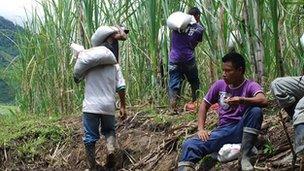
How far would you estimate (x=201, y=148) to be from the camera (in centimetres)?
359

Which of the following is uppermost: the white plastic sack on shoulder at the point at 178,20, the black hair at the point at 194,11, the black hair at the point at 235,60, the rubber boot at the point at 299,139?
the black hair at the point at 194,11

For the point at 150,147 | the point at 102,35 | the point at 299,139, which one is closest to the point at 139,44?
the point at 102,35

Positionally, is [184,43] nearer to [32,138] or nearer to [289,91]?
[32,138]

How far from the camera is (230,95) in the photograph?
12.1ft

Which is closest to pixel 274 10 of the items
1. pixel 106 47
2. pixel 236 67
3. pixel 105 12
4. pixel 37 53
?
pixel 236 67

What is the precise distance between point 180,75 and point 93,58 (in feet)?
4.57

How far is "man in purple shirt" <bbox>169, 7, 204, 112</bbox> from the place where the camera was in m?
5.62

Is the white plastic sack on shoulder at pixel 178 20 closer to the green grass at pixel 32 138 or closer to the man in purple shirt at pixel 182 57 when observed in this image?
the man in purple shirt at pixel 182 57

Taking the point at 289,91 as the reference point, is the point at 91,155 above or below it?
below

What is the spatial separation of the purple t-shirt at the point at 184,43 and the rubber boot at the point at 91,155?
4.75 feet

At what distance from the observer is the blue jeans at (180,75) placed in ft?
18.6

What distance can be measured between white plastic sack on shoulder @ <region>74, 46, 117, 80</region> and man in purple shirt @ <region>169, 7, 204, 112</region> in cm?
114

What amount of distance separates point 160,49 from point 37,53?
82.3 inches

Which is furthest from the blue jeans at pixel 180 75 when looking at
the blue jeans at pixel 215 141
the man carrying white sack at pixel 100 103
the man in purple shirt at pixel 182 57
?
the blue jeans at pixel 215 141
